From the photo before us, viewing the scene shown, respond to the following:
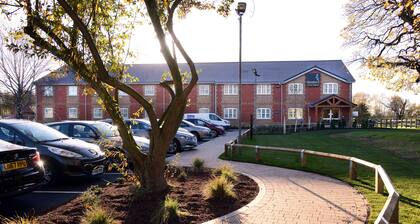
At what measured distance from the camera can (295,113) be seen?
4516cm

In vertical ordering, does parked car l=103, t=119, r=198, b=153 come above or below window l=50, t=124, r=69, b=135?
below

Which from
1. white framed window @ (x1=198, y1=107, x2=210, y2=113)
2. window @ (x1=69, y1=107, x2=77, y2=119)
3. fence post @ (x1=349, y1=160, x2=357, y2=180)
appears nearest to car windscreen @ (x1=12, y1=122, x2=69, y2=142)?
fence post @ (x1=349, y1=160, x2=357, y2=180)

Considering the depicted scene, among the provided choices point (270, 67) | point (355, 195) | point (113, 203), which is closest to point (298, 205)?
point (355, 195)

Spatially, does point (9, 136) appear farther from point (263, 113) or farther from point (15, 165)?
point (263, 113)

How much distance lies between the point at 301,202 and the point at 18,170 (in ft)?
16.1

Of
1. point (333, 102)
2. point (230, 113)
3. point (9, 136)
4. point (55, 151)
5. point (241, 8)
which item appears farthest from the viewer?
point (230, 113)

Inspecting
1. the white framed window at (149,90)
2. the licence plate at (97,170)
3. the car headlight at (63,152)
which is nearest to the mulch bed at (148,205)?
the licence plate at (97,170)

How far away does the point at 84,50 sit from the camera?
6824mm

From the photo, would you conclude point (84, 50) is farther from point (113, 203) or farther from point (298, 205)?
point (298, 205)

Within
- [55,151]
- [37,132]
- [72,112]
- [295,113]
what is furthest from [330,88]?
[55,151]

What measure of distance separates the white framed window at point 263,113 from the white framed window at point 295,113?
2294 millimetres

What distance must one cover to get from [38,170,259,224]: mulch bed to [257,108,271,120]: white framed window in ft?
124

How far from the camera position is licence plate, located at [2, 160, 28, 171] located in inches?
252

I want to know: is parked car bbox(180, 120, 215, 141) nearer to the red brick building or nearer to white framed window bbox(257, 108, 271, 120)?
the red brick building
